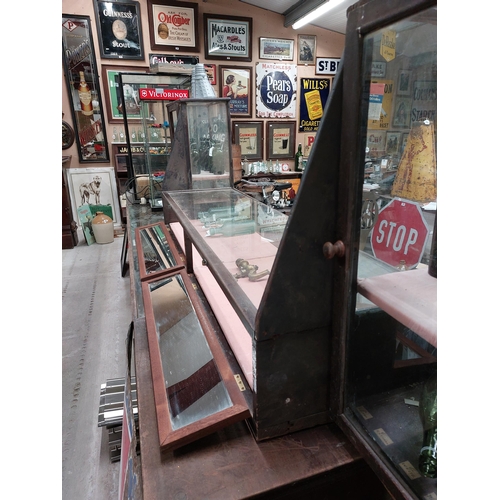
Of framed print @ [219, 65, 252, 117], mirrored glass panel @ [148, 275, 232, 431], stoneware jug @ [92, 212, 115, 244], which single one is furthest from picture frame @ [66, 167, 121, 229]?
mirrored glass panel @ [148, 275, 232, 431]

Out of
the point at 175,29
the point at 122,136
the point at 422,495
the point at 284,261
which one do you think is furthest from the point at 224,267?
the point at 175,29

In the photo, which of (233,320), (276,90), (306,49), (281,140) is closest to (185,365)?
(233,320)

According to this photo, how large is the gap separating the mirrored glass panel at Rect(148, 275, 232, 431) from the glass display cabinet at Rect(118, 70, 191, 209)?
8.08 feet

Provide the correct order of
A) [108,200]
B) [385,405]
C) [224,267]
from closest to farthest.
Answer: [385,405] < [224,267] < [108,200]

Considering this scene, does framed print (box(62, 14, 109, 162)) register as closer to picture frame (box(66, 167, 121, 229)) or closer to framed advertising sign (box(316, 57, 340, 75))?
picture frame (box(66, 167, 121, 229))

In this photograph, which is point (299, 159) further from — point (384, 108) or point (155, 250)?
point (384, 108)

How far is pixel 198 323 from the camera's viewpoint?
1.39 metres

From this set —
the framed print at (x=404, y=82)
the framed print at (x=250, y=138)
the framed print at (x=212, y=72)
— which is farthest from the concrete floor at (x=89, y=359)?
the framed print at (x=212, y=72)

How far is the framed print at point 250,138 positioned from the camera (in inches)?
253

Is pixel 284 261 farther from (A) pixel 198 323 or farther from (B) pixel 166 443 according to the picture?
(A) pixel 198 323

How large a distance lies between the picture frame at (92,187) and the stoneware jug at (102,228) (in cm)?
58

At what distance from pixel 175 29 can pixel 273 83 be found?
1816mm

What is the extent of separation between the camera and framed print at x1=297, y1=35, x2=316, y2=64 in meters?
6.39
